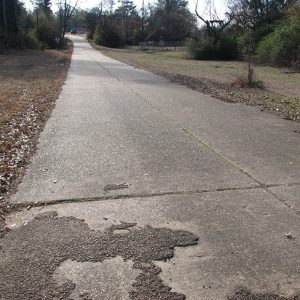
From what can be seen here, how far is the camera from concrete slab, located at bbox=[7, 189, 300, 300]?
10.8 feet

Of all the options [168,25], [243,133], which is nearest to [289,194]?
[243,133]

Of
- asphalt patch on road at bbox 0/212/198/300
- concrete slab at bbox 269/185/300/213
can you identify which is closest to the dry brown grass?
asphalt patch on road at bbox 0/212/198/300

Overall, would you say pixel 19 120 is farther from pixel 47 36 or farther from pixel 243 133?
pixel 47 36

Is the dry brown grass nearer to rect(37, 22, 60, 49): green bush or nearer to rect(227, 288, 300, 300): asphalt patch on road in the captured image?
rect(227, 288, 300, 300): asphalt patch on road

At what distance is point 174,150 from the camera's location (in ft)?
23.4

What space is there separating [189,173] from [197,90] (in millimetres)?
10579

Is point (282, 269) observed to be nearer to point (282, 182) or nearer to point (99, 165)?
point (282, 182)

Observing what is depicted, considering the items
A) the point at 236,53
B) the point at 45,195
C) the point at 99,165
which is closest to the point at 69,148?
the point at 99,165

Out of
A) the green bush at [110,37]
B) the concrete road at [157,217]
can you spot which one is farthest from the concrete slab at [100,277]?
the green bush at [110,37]

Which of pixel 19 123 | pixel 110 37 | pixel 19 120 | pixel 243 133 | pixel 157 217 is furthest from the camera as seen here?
pixel 110 37

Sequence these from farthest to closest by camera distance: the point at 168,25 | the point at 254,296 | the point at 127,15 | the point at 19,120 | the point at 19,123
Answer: the point at 127,15, the point at 168,25, the point at 19,120, the point at 19,123, the point at 254,296

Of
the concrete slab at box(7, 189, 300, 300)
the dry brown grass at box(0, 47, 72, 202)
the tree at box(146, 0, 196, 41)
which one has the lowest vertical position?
the dry brown grass at box(0, 47, 72, 202)

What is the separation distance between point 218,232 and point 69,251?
1324mm

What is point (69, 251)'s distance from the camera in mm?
3740
